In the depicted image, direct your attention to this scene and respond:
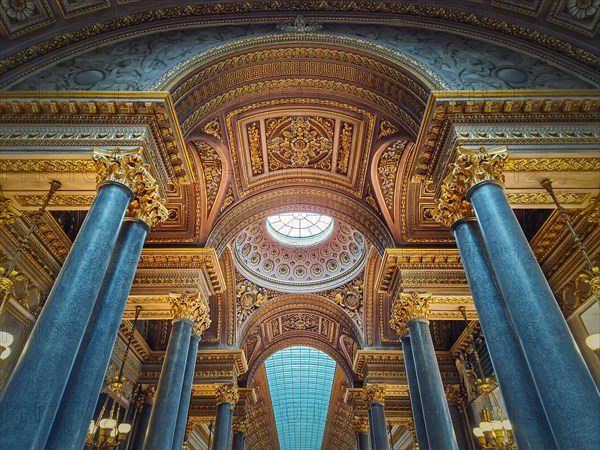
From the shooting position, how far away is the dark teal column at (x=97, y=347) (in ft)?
Answer: 13.1

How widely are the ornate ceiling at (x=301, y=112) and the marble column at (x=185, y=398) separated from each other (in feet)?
4.08

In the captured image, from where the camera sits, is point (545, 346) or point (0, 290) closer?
point (545, 346)

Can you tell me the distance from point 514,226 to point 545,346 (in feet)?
4.84

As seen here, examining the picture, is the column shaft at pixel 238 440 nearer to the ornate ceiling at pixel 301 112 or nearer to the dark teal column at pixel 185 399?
the dark teal column at pixel 185 399

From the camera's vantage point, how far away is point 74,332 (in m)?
4.19

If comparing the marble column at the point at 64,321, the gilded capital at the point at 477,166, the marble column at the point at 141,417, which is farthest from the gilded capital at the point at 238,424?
the gilded capital at the point at 477,166

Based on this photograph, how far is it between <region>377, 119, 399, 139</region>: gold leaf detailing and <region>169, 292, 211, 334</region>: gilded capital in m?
5.35

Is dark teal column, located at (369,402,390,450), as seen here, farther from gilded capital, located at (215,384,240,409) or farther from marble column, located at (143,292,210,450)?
marble column, located at (143,292,210,450)

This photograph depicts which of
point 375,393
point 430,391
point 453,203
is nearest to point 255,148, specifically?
point 453,203

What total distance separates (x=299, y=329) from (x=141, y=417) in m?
8.02

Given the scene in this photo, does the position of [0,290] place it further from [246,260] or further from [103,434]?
[246,260]

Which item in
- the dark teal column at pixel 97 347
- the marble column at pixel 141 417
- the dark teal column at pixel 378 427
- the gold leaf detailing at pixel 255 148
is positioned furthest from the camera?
the dark teal column at pixel 378 427

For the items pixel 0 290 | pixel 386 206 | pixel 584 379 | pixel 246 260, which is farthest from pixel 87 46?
A: pixel 246 260

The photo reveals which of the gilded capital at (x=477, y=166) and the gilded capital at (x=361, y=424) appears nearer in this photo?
the gilded capital at (x=477, y=166)
